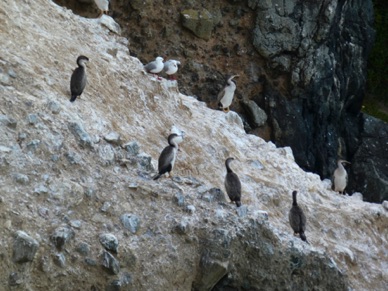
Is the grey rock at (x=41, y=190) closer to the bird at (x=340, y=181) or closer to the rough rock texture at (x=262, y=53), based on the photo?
the bird at (x=340, y=181)

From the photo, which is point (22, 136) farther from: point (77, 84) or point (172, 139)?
point (172, 139)

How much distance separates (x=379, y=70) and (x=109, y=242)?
26.5 metres

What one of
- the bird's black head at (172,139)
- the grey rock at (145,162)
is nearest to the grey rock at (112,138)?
the grey rock at (145,162)

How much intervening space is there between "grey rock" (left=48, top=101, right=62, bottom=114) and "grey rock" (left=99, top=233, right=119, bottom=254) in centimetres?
237

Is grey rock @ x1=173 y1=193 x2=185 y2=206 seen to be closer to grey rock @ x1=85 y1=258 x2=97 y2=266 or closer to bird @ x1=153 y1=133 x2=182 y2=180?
bird @ x1=153 y1=133 x2=182 y2=180

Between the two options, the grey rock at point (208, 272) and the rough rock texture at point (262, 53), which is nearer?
the grey rock at point (208, 272)

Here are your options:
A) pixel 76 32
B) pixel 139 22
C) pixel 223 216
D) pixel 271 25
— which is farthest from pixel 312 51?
pixel 223 216

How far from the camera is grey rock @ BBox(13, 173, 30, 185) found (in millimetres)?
11562

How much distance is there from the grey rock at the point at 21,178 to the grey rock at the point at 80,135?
154 centimetres

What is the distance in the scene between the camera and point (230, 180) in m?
14.5

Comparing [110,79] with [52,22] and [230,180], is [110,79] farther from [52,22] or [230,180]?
[230,180]

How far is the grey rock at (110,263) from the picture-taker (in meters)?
11.4

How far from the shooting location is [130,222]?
12078 mm

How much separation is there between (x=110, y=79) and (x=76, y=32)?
1.56 metres
